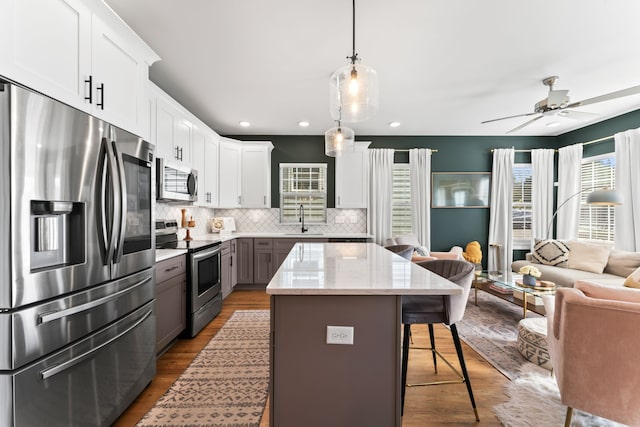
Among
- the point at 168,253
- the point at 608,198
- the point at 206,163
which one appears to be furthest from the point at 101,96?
the point at 608,198

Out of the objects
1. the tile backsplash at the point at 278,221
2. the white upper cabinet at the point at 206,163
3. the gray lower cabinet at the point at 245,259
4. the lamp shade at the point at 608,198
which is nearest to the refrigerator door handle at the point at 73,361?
the white upper cabinet at the point at 206,163

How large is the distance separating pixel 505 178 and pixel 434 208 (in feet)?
4.55

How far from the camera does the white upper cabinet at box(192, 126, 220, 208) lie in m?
3.88

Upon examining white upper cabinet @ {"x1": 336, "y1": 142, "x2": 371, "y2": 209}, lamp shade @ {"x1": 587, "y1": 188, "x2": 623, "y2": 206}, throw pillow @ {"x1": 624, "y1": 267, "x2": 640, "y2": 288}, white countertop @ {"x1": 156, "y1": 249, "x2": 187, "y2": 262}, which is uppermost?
white upper cabinet @ {"x1": 336, "y1": 142, "x2": 371, "y2": 209}

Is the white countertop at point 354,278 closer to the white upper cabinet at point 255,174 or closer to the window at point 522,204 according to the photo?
the white upper cabinet at point 255,174

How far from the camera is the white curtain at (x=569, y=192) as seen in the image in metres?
4.94

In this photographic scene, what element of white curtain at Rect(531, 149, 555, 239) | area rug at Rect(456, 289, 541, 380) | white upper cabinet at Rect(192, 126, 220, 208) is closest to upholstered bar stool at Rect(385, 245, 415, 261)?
area rug at Rect(456, 289, 541, 380)

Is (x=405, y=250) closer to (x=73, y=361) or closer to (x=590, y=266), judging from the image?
(x=73, y=361)

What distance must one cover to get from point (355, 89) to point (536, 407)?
236cm

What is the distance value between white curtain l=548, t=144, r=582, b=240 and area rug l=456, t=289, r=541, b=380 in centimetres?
218

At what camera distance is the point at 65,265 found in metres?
1.39

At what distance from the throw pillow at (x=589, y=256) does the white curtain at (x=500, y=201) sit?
1097mm

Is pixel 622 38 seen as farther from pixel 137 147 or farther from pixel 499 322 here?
pixel 137 147

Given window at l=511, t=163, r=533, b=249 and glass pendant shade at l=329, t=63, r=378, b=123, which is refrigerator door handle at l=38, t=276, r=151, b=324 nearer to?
glass pendant shade at l=329, t=63, r=378, b=123
